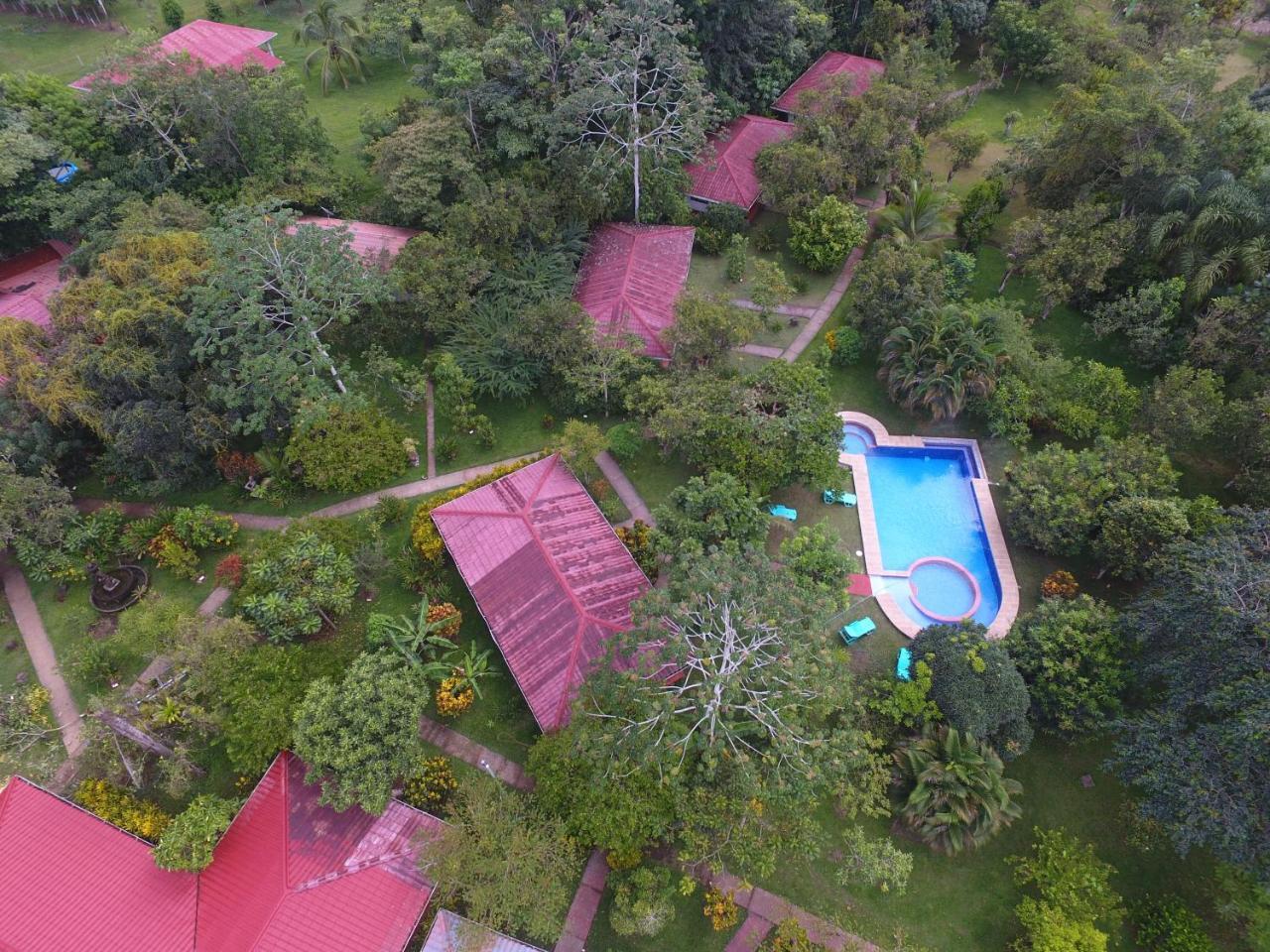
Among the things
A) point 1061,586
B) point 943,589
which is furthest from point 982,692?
point 1061,586

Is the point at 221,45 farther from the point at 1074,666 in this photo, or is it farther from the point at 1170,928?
the point at 1170,928

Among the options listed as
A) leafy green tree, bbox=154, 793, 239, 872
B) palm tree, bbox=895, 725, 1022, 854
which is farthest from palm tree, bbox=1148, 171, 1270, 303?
leafy green tree, bbox=154, 793, 239, 872

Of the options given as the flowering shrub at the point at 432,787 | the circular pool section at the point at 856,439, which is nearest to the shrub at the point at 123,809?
the flowering shrub at the point at 432,787

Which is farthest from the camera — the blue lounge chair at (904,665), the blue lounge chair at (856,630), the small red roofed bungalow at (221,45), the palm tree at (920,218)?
the small red roofed bungalow at (221,45)

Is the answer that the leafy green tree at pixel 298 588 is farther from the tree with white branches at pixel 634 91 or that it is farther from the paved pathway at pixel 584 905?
the tree with white branches at pixel 634 91

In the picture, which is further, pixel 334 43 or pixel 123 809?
pixel 334 43
